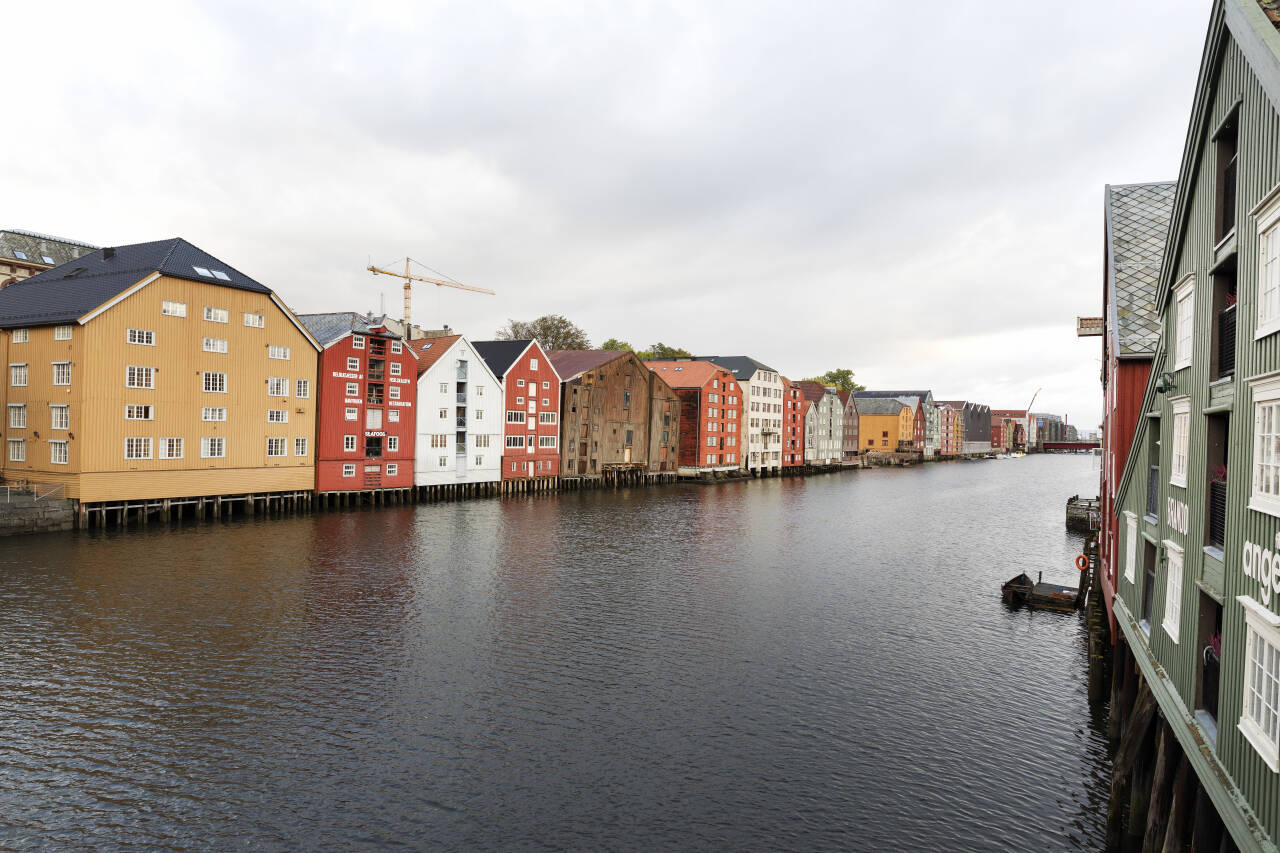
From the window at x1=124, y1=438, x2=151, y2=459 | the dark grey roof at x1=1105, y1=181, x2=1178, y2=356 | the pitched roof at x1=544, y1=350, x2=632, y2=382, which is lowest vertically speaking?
the window at x1=124, y1=438, x2=151, y2=459

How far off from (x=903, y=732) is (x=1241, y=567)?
1181 centimetres

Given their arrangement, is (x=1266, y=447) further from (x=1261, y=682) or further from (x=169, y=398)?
(x=169, y=398)

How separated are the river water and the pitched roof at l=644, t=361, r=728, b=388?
228ft

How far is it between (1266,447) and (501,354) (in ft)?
256

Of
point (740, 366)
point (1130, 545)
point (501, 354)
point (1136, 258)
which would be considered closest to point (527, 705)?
point (1130, 545)

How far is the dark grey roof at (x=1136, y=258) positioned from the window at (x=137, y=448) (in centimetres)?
5584

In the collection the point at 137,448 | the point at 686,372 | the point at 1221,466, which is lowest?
the point at 137,448

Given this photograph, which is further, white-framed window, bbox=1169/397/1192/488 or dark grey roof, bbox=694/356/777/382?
dark grey roof, bbox=694/356/777/382

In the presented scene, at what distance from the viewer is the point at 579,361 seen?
95.2 meters

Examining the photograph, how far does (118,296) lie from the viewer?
4884 cm

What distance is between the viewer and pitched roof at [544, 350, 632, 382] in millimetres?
91938

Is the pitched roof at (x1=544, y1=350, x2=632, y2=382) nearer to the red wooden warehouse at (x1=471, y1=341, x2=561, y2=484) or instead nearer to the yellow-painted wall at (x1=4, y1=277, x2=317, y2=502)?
the red wooden warehouse at (x1=471, y1=341, x2=561, y2=484)

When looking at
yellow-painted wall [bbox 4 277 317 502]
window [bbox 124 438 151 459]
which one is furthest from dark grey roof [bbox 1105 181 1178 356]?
window [bbox 124 438 151 459]

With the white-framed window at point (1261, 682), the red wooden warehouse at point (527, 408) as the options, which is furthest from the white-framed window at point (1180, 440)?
the red wooden warehouse at point (527, 408)
